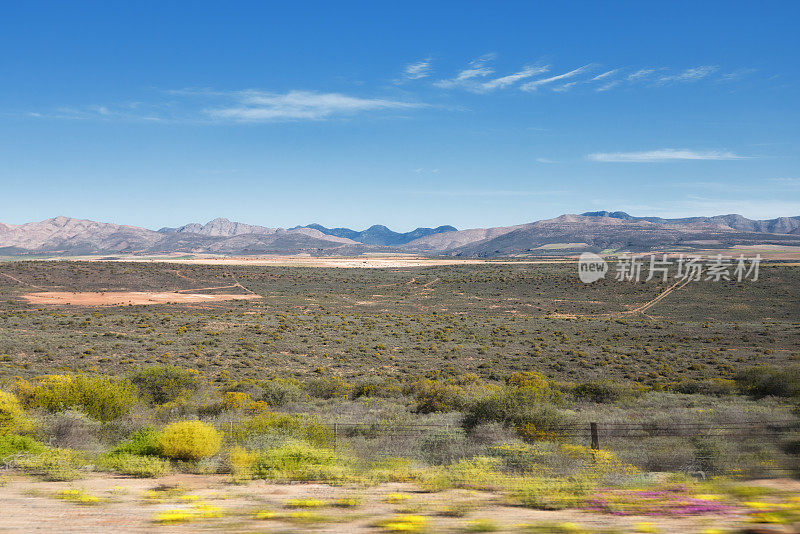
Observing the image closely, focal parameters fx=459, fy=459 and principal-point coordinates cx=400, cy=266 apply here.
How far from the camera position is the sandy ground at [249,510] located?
5039 millimetres

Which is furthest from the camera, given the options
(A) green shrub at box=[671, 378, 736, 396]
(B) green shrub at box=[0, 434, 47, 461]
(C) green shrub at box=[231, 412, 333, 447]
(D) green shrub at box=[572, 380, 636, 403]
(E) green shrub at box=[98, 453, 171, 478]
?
(A) green shrub at box=[671, 378, 736, 396]

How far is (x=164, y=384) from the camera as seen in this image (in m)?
17.8

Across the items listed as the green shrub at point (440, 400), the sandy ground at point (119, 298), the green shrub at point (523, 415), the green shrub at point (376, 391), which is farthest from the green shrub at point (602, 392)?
the sandy ground at point (119, 298)

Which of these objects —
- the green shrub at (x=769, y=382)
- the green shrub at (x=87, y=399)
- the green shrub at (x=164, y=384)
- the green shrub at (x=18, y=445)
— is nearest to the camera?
the green shrub at (x=18, y=445)

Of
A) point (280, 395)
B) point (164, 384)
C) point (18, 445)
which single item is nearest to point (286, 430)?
point (18, 445)

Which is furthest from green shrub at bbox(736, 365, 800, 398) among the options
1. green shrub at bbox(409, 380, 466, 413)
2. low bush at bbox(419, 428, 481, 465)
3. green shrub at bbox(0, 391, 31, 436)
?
green shrub at bbox(0, 391, 31, 436)

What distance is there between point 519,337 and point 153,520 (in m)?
33.5

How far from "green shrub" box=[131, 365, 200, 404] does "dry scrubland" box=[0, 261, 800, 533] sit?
84 mm

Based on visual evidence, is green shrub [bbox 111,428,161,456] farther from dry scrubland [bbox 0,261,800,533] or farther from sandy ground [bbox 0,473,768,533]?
sandy ground [bbox 0,473,768,533]

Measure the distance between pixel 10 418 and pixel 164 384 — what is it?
8.85m

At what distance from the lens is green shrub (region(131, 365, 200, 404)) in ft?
56.7

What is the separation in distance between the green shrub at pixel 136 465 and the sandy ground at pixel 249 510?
414mm

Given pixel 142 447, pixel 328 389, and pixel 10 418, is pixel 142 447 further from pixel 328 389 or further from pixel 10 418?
pixel 328 389

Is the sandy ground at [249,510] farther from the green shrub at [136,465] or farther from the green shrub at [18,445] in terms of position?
the green shrub at [18,445]
